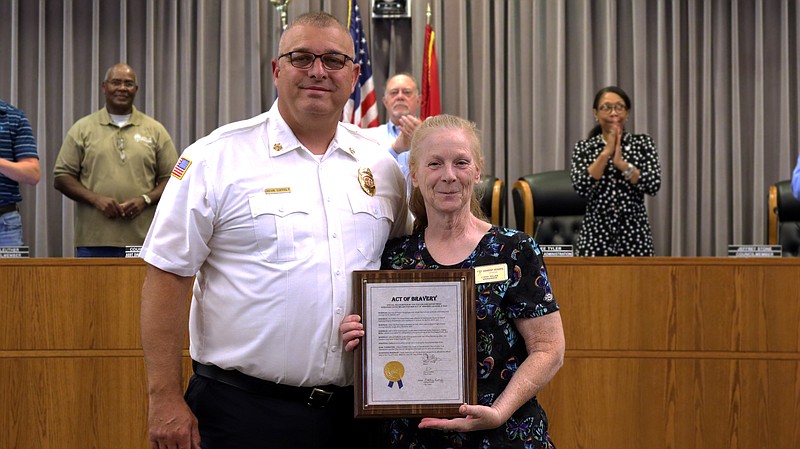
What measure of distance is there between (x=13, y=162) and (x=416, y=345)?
282cm

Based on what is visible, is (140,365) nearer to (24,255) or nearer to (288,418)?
(24,255)

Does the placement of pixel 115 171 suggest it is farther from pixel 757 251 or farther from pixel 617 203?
pixel 757 251

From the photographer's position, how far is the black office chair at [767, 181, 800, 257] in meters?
4.56

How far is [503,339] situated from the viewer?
191cm

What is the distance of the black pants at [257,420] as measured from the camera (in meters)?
1.94

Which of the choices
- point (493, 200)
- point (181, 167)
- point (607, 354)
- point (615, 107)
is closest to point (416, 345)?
point (181, 167)

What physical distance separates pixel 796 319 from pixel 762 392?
0.98 ft

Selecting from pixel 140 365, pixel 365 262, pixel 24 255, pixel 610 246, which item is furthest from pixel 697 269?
pixel 24 255

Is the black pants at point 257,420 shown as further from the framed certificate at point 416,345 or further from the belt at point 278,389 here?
the framed certificate at point 416,345

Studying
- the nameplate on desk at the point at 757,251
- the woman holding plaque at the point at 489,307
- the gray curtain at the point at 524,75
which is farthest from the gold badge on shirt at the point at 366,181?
the gray curtain at the point at 524,75

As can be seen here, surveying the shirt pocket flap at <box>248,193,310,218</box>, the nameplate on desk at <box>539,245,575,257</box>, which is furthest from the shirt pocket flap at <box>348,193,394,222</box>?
the nameplate on desk at <box>539,245,575,257</box>

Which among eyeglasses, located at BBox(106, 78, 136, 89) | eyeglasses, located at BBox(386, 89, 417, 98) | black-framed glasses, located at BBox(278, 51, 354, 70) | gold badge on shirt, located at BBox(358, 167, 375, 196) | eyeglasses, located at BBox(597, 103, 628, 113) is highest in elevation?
eyeglasses, located at BBox(106, 78, 136, 89)

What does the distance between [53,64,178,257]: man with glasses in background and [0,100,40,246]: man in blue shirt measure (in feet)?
1.62

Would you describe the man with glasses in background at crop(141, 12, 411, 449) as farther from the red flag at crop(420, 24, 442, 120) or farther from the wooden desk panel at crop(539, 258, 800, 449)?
the red flag at crop(420, 24, 442, 120)
